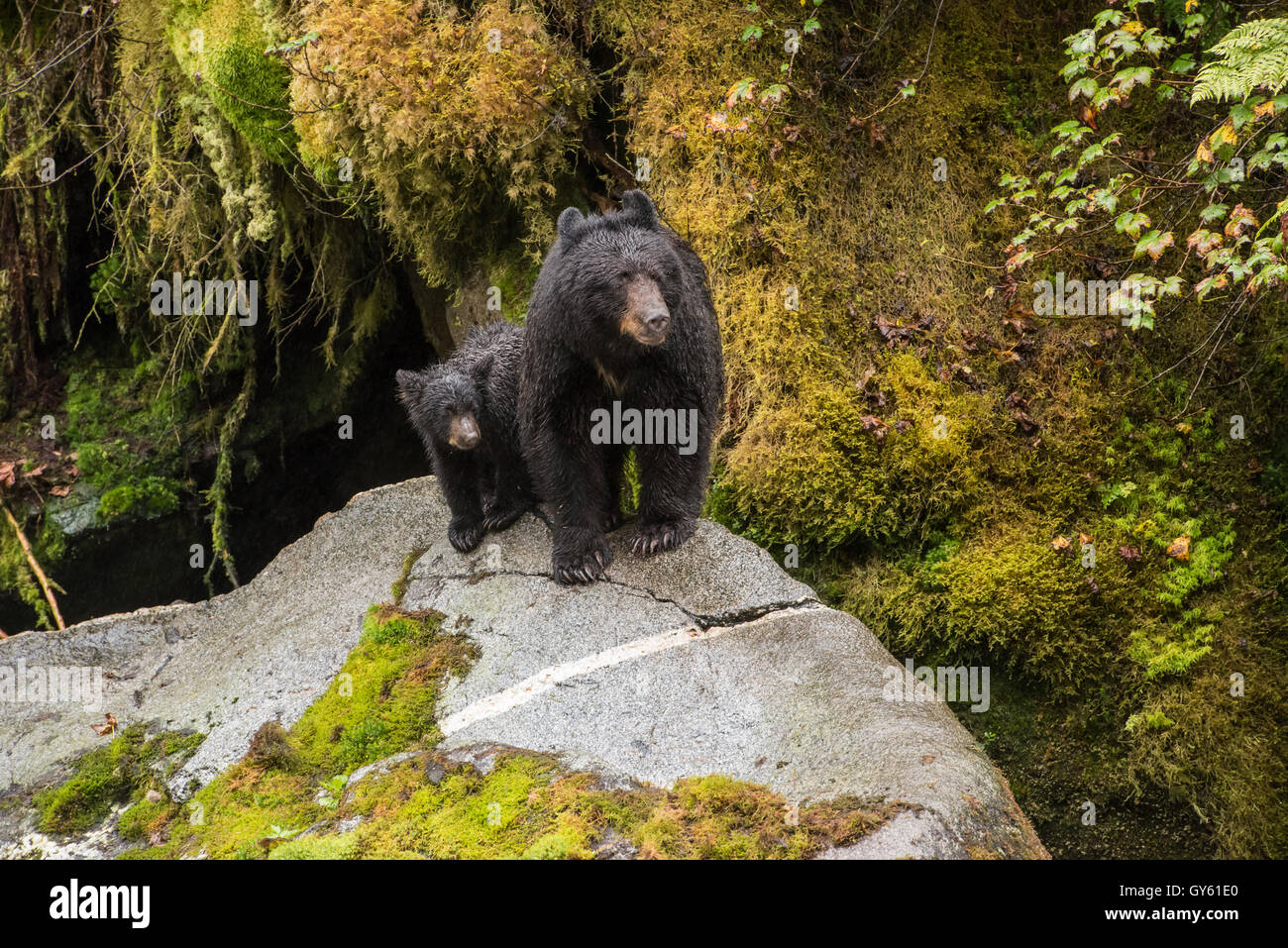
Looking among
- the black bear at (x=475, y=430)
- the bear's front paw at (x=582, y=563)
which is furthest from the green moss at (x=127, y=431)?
the bear's front paw at (x=582, y=563)

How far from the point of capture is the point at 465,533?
5941 mm

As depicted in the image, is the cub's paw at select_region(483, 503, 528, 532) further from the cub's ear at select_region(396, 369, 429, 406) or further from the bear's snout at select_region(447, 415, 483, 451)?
the cub's ear at select_region(396, 369, 429, 406)

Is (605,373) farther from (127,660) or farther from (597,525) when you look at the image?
(127,660)

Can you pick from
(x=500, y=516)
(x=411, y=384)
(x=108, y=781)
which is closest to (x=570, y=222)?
(x=411, y=384)

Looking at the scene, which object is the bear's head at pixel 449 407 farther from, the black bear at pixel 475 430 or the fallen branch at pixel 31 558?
the fallen branch at pixel 31 558

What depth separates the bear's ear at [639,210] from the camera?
5164 millimetres

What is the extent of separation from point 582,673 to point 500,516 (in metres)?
1.57

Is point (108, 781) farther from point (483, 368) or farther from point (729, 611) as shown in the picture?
point (729, 611)

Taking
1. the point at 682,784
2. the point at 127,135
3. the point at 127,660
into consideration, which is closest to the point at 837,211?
the point at 682,784

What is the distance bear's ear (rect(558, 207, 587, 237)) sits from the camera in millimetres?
5199

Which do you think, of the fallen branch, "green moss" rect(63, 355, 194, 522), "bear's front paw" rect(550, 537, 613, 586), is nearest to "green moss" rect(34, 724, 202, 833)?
"bear's front paw" rect(550, 537, 613, 586)

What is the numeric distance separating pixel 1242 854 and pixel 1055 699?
1.22 meters

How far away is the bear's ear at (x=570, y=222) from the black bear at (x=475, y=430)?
3.45 feet

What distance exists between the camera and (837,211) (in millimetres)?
7188
